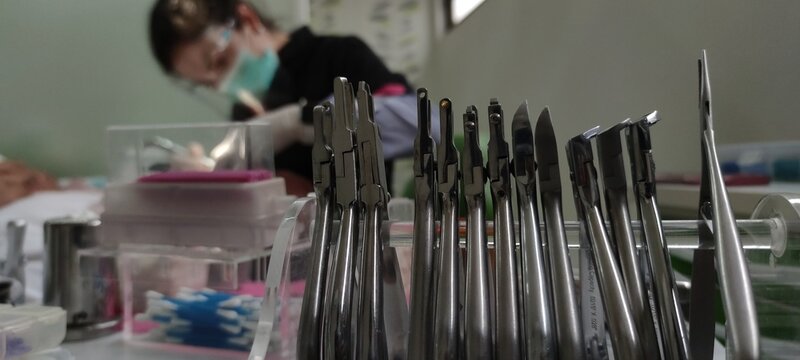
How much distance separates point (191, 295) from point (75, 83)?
107 cm

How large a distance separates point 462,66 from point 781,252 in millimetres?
1213

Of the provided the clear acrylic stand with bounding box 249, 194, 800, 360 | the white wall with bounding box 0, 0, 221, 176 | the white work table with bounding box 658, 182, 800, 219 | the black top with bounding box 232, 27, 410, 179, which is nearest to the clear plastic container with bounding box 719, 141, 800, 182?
the white work table with bounding box 658, 182, 800, 219

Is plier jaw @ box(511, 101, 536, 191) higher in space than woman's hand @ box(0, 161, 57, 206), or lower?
lower

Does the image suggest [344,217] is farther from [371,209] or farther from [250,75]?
[250,75]

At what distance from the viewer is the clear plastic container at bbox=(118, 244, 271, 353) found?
0.45 meters

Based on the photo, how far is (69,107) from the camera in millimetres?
1325

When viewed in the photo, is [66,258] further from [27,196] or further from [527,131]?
[27,196]

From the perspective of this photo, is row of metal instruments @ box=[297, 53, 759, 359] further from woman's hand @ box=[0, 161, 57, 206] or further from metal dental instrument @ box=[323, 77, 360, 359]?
woman's hand @ box=[0, 161, 57, 206]

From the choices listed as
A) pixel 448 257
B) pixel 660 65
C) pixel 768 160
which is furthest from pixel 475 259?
pixel 660 65

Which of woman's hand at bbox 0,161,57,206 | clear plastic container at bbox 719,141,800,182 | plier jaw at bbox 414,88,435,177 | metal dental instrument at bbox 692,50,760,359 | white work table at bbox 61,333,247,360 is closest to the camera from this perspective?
metal dental instrument at bbox 692,50,760,359

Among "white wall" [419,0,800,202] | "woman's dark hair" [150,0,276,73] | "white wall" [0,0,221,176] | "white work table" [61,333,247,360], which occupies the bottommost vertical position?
"white work table" [61,333,247,360]

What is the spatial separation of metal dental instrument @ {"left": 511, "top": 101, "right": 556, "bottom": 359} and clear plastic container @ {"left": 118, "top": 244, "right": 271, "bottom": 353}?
0.25 meters

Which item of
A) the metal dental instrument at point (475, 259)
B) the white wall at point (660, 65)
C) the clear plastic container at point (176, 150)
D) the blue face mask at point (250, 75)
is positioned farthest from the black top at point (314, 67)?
the metal dental instrument at point (475, 259)

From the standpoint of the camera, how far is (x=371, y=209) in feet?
0.99
